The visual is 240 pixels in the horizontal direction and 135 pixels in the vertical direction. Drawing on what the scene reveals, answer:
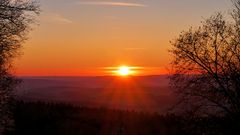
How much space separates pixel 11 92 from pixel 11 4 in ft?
16.8

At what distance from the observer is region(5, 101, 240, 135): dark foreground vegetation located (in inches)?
1350

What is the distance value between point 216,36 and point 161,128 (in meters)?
9.78

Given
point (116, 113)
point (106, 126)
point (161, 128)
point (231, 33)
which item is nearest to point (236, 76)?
point (231, 33)

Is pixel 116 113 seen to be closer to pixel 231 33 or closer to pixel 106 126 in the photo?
pixel 106 126

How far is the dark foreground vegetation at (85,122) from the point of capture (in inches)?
1350

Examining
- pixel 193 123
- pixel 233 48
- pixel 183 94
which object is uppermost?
pixel 233 48

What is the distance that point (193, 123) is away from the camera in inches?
1064

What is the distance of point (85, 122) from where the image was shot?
3744 centimetres

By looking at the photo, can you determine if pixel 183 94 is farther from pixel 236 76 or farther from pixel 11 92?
pixel 11 92

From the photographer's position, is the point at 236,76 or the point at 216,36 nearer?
the point at 236,76

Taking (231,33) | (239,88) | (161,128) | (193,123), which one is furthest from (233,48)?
(161,128)

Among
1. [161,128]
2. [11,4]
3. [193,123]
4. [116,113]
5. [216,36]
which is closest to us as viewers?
[11,4]

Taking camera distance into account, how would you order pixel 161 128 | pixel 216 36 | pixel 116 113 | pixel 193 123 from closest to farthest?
pixel 193 123 → pixel 216 36 → pixel 161 128 → pixel 116 113

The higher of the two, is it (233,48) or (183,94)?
(233,48)
